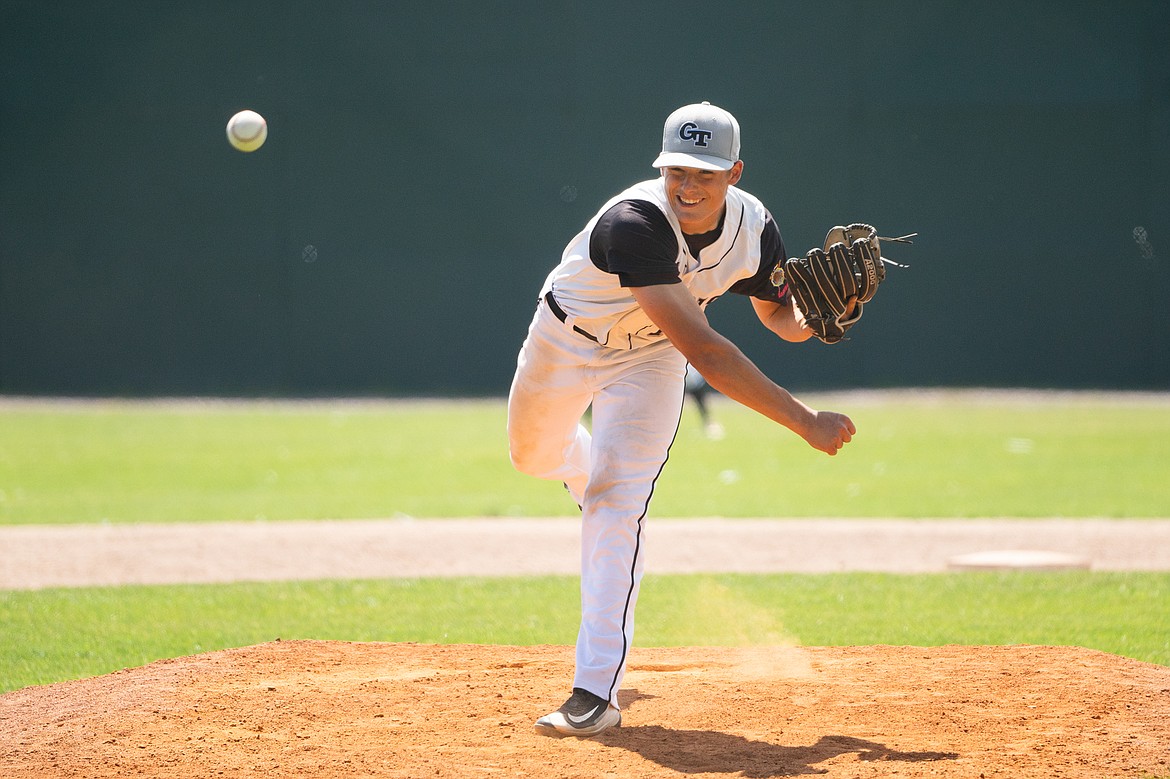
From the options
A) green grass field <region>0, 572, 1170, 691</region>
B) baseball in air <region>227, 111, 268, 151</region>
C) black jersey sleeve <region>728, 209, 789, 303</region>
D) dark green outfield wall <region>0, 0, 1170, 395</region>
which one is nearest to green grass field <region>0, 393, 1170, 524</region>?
green grass field <region>0, 572, 1170, 691</region>

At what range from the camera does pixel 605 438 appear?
437cm

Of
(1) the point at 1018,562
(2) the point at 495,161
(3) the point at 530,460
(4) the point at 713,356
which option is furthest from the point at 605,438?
(2) the point at 495,161

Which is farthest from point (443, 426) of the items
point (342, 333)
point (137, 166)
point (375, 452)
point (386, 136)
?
point (137, 166)

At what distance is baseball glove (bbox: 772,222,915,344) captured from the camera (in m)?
4.42

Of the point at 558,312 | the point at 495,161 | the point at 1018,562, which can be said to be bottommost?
the point at 1018,562

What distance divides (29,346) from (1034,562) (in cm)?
1846

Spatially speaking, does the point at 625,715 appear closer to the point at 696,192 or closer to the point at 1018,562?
the point at 696,192

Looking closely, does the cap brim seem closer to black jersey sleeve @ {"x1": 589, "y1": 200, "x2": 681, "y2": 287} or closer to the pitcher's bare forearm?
black jersey sleeve @ {"x1": 589, "y1": 200, "x2": 681, "y2": 287}

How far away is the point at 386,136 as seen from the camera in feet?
72.2

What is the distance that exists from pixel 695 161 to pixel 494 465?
9.27 meters

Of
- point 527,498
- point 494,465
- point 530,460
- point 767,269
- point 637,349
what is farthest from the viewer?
point 494,465

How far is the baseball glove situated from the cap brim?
0.49m

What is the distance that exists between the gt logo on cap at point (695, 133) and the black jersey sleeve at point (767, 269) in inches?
24.7

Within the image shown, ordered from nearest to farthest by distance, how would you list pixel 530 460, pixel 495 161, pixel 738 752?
pixel 738 752
pixel 530 460
pixel 495 161
